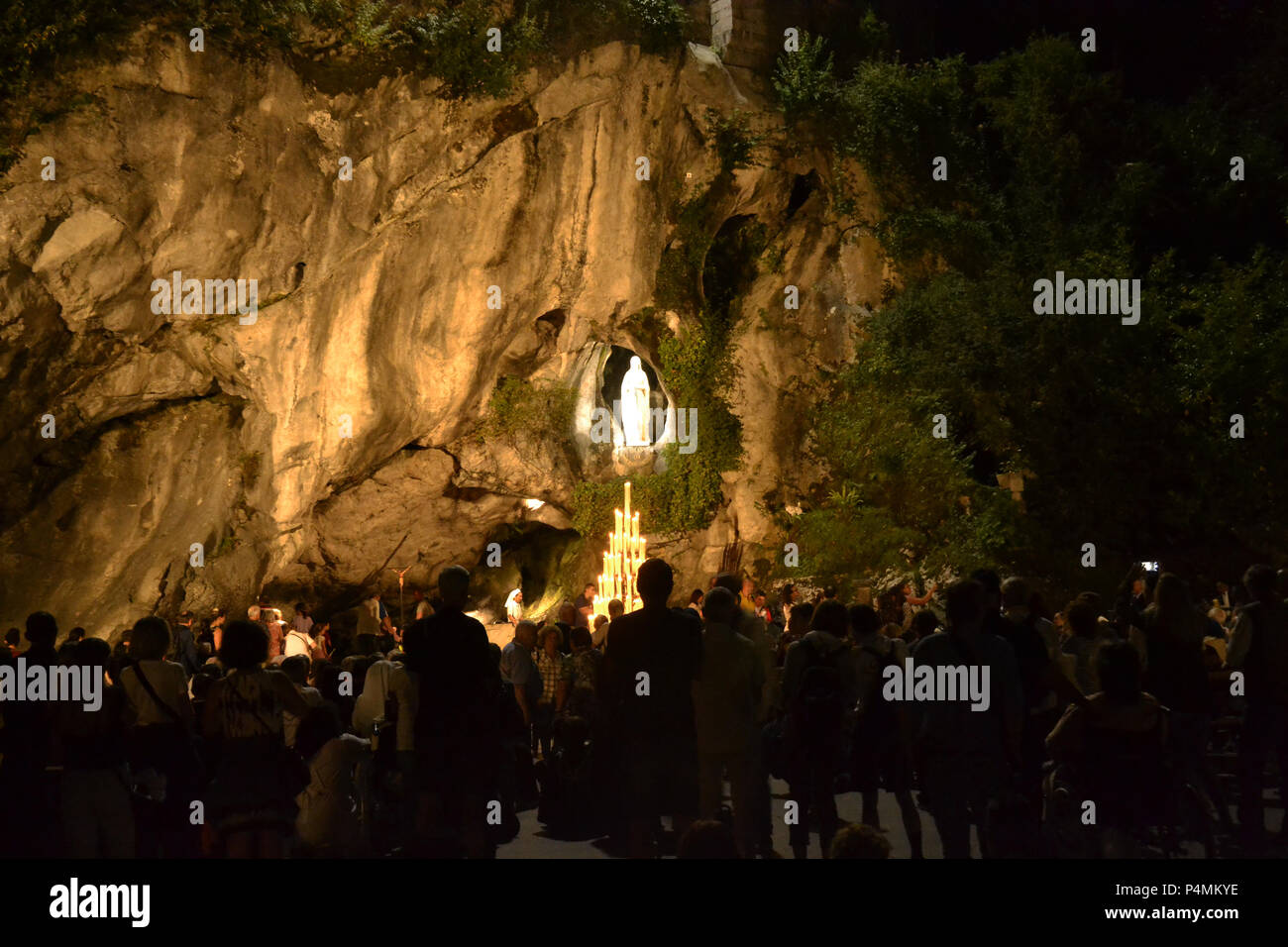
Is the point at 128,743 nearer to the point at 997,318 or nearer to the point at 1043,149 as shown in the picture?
the point at 997,318

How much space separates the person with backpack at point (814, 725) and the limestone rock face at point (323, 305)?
1322cm

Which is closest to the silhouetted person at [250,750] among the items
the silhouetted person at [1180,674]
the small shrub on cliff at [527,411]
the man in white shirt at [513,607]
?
the silhouetted person at [1180,674]

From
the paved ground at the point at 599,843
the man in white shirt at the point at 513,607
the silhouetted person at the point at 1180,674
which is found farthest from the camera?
the man in white shirt at the point at 513,607

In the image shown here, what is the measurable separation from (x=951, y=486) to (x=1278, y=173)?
725 centimetres

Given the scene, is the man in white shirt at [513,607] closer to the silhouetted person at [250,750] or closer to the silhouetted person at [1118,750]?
the silhouetted person at [250,750]

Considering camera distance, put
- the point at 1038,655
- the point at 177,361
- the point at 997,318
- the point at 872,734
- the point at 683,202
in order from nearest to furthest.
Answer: the point at 1038,655, the point at 872,734, the point at 997,318, the point at 177,361, the point at 683,202

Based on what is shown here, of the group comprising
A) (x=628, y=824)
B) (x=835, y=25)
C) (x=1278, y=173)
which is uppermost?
(x=835, y=25)

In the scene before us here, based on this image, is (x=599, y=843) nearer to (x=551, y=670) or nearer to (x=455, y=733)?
(x=551, y=670)

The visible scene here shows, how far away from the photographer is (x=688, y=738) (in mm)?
5680

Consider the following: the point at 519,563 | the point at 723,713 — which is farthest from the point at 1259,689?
the point at 519,563

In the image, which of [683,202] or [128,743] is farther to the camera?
[683,202]

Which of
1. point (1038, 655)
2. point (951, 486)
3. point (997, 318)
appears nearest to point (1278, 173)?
point (997, 318)

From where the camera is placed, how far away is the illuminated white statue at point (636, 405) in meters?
21.6

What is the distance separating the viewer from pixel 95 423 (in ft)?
61.1
